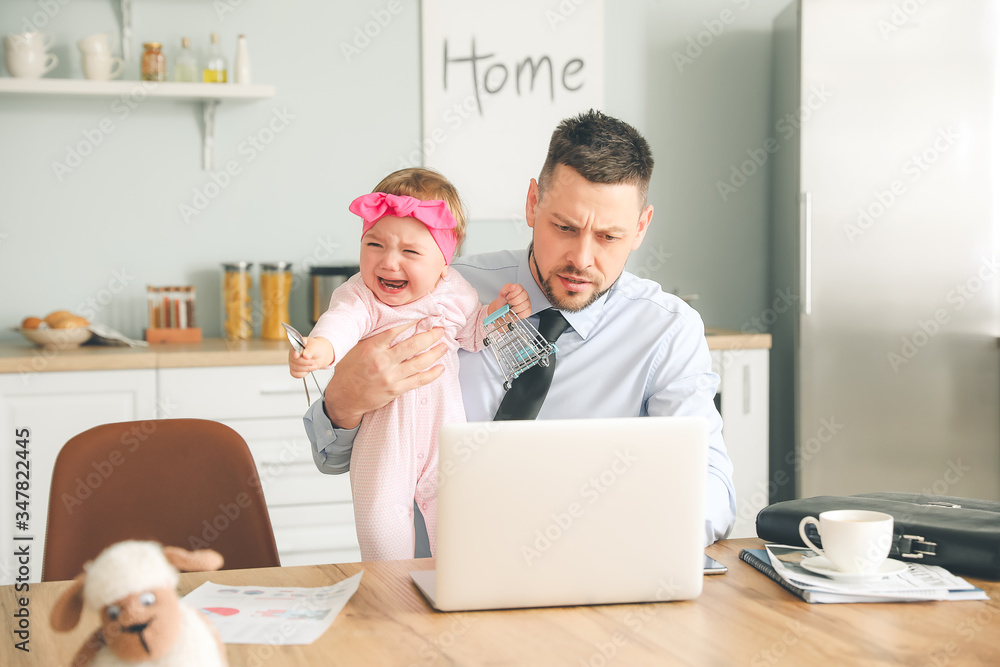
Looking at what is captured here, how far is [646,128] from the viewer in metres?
3.35

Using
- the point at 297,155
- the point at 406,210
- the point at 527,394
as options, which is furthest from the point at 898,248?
the point at 406,210

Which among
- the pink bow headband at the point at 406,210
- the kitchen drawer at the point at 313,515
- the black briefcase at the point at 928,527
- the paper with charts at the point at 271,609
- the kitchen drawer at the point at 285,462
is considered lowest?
the kitchen drawer at the point at 313,515

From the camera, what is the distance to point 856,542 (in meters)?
1.04

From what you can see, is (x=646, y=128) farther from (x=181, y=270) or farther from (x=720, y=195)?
(x=181, y=270)

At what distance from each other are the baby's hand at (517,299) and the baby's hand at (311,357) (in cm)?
34

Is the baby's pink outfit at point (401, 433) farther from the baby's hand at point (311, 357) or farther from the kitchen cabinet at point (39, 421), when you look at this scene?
the kitchen cabinet at point (39, 421)

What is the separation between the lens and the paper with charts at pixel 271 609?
0.89 m

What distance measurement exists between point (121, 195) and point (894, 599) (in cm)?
270

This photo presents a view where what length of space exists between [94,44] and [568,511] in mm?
2532

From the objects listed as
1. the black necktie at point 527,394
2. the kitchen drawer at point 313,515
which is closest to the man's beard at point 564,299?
the black necktie at point 527,394

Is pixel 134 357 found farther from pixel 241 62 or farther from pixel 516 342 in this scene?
pixel 516 342

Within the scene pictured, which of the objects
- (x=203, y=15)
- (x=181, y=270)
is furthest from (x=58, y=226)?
(x=203, y=15)

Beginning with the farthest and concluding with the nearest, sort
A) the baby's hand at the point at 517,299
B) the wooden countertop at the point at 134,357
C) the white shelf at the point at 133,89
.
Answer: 1. the white shelf at the point at 133,89
2. the wooden countertop at the point at 134,357
3. the baby's hand at the point at 517,299

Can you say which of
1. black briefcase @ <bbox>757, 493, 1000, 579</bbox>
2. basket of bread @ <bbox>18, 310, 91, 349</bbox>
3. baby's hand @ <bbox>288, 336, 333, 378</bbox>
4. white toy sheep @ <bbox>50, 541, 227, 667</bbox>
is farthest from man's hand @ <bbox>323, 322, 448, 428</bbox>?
basket of bread @ <bbox>18, 310, 91, 349</bbox>
